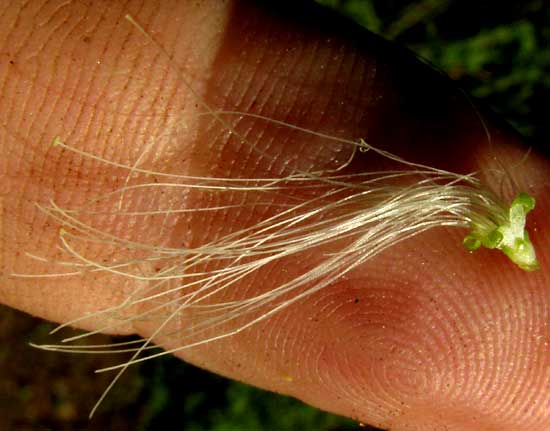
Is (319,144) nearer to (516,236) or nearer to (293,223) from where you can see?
(293,223)

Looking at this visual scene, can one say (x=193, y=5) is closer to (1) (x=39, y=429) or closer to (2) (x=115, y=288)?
(2) (x=115, y=288)

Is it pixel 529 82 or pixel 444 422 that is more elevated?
pixel 529 82

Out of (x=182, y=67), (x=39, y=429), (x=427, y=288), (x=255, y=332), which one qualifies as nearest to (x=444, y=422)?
(x=427, y=288)

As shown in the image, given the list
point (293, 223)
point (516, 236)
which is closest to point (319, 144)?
point (293, 223)

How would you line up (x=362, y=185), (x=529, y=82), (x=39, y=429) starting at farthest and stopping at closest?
(x=39, y=429), (x=529, y=82), (x=362, y=185)
